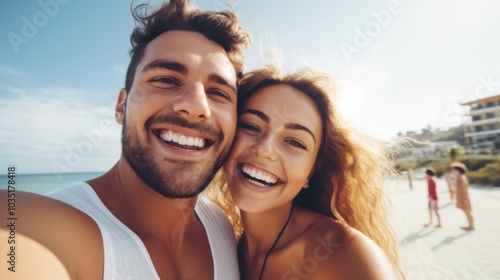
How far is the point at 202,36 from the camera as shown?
2.49m

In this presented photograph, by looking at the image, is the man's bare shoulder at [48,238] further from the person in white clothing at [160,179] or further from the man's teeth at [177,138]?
the man's teeth at [177,138]

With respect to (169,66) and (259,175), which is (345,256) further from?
(169,66)

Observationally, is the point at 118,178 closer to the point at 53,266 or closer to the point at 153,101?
the point at 153,101

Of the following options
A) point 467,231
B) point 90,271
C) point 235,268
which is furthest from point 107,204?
point 467,231

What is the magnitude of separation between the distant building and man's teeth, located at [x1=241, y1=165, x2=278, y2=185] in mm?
85748

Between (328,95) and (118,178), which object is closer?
(118,178)

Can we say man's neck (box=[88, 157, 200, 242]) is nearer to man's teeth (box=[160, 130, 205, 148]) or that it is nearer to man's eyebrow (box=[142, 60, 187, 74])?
man's teeth (box=[160, 130, 205, 148])

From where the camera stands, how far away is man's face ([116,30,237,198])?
6.71 feet

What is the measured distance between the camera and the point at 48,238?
1.35m

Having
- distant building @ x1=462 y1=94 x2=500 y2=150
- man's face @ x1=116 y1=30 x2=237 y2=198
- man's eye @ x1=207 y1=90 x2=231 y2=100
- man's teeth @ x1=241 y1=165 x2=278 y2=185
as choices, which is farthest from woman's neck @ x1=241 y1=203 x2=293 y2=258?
distant building @ x1=462 y1=94 x2=500 y2=150

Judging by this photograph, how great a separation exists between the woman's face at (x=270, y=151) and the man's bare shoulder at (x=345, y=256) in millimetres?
532

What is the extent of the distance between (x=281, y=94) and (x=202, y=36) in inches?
35.2

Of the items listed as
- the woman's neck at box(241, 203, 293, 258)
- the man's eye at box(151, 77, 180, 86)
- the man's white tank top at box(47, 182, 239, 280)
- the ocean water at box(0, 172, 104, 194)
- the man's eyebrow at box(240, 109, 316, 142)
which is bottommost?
the ocean water at box(0, 172, 104, 194)

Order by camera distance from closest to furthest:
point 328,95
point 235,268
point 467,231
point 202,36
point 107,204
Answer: point 107,204, point 235,268, point 202,36, point 328,95, point 467,231
